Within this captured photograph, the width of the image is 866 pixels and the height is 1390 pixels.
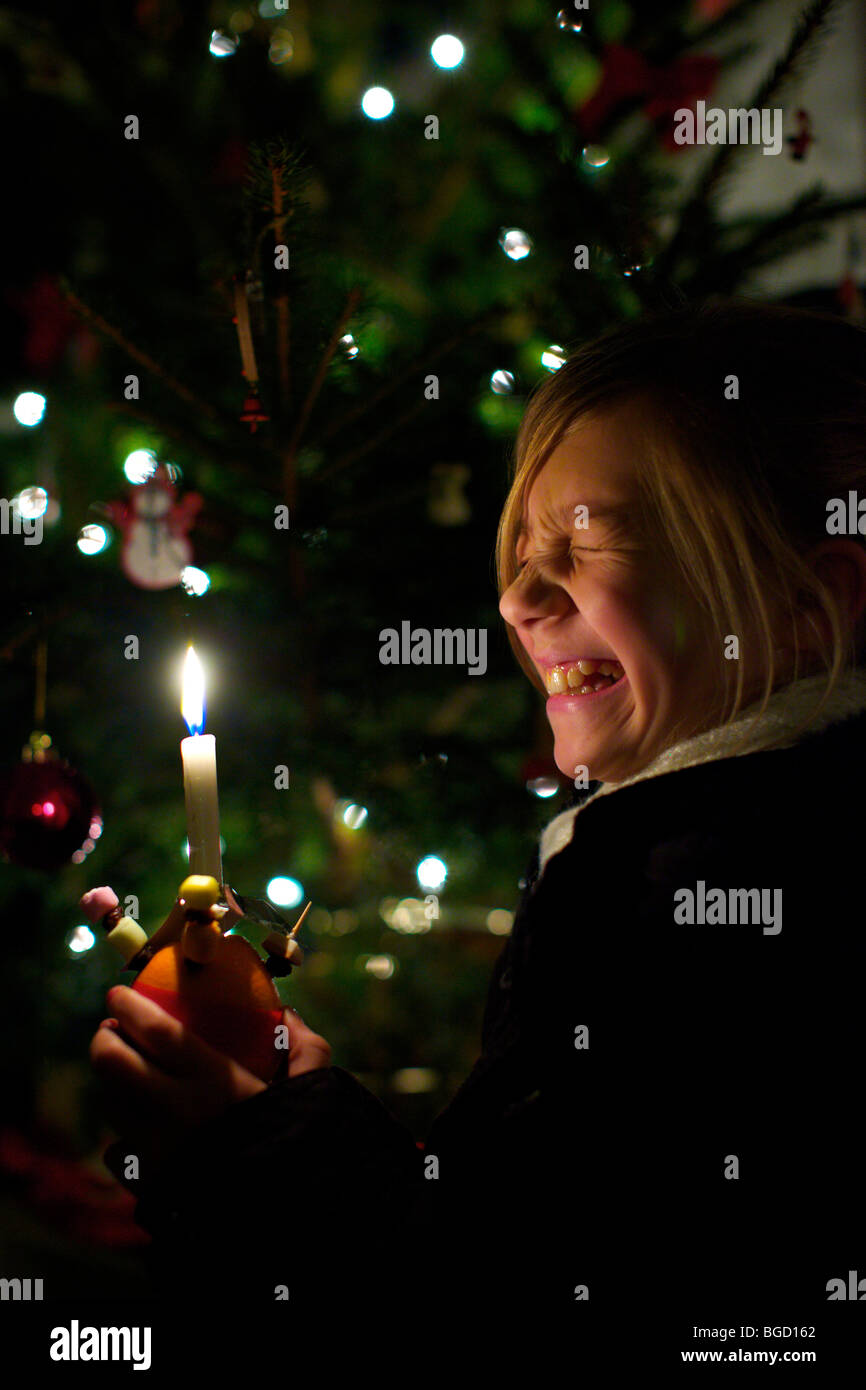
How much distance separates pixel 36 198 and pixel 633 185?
1145 millimetres

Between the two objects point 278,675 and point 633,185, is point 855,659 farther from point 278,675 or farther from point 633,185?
point 278,675

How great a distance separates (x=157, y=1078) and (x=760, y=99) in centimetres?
110

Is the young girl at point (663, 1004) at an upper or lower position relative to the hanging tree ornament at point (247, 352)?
lower

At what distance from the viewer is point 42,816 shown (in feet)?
3.16

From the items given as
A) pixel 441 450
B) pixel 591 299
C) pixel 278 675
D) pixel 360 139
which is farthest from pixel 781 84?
pixel 360 139

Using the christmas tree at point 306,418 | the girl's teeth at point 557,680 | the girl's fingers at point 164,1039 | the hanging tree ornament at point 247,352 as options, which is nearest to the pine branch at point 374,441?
the christmas tree at point 306,418

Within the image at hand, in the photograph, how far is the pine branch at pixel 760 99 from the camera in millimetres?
959

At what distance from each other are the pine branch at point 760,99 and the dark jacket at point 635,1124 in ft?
2.07

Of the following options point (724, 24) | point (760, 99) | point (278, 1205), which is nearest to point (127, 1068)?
point (278, 1205)

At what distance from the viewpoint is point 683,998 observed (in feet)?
2.21

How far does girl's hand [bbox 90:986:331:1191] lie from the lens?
0.70 m

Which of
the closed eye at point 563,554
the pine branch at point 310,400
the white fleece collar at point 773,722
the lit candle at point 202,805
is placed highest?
the pine branch at point 310,400

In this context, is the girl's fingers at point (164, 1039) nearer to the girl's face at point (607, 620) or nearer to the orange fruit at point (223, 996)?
the orange fruit at point (223, 996)

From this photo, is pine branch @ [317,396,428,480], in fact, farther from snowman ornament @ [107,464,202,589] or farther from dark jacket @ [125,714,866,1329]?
dark jacket @ [125,714,866,1329]
